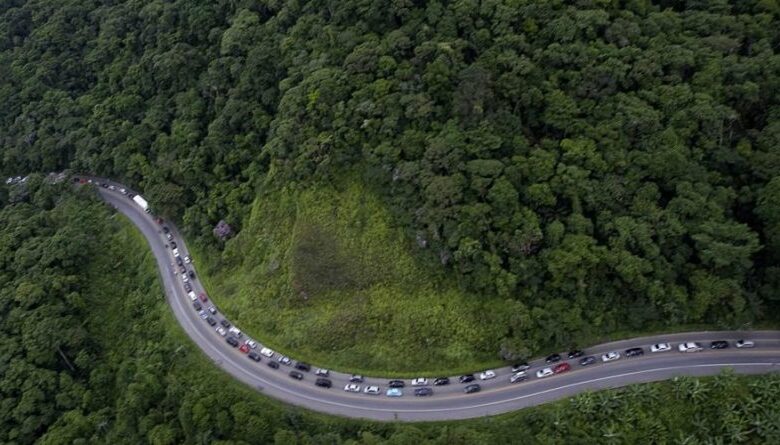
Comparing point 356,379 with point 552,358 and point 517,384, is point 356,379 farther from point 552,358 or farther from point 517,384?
point 552,358

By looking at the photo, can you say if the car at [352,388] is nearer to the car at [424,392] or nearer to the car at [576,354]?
the car at [424,392]

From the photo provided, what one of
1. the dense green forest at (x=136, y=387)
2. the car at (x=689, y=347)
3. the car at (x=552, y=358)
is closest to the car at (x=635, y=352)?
the car at (x=689, y=347)

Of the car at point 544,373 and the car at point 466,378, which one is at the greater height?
the car at point 544,373

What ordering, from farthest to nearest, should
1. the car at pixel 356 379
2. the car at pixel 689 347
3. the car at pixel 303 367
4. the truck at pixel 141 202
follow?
the truck at pixel 141 202, the car at pixel 303 367, the car at pixel 356 379, the car at pixel 689 347

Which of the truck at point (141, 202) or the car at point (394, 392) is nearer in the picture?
the car at point (394, 392)

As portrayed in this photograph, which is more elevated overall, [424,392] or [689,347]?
[689,347]

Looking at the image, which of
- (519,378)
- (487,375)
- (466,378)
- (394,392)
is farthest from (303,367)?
(519,378)

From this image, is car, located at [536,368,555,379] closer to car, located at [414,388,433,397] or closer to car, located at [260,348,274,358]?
car, located at [414,388,433,397]
